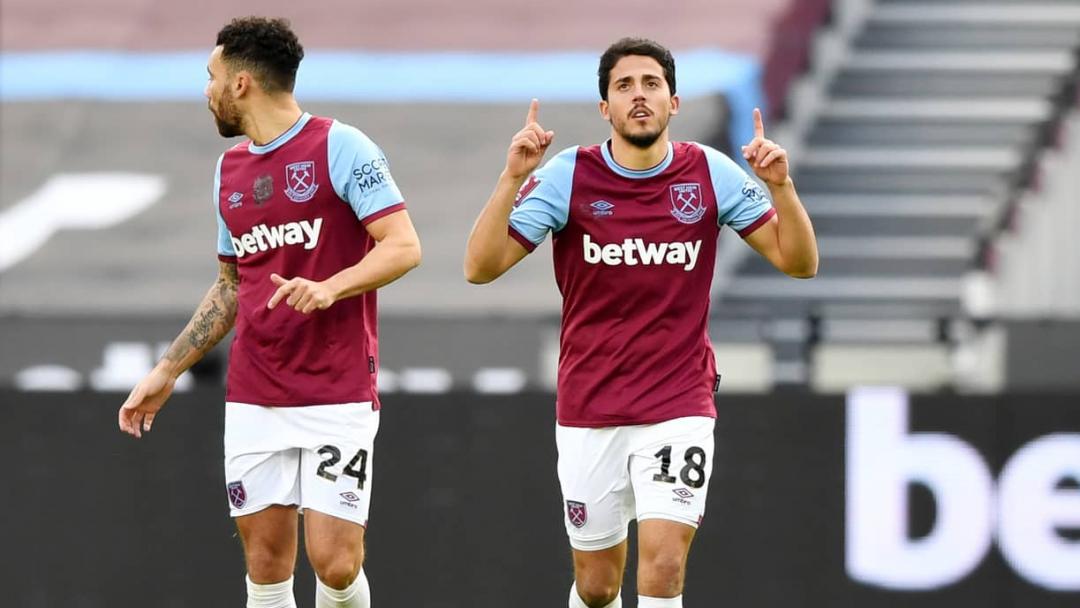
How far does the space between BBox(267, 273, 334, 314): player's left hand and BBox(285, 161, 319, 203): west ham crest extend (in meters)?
0.50

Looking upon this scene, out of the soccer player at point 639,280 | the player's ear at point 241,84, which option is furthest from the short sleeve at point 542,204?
the player's ear at point 241,84

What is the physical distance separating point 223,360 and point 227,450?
3196mm

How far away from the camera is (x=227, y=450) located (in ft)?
20.6

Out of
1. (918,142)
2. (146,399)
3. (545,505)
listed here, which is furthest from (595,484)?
(918,142)

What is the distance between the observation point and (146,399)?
6.28 metres

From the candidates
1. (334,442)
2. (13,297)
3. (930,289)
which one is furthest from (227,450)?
(930,289)

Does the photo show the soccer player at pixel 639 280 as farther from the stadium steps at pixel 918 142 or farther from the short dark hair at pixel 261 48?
the stadium steps at pixel 918 142

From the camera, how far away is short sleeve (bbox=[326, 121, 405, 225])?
238 inches

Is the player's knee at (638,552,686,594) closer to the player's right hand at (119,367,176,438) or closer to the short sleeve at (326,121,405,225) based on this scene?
the short sleeve at (326,121,405,225)

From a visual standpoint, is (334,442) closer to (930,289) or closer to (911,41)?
(930,289)

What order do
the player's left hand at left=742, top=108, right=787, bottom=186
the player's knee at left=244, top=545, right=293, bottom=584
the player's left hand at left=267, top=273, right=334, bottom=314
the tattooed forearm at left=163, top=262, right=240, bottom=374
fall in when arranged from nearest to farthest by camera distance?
1. the player's left hand at left=267, top=273, right=334, bottom=314
2. the player's left hand at left=742, top=108, right=787, bottom=186
3. the player's knee at left=244, top=545, right=293, bottom=584
4. the tattooed forearm at left=163, top=262, right=240, bottom=374

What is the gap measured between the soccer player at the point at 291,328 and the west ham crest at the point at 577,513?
662 mm

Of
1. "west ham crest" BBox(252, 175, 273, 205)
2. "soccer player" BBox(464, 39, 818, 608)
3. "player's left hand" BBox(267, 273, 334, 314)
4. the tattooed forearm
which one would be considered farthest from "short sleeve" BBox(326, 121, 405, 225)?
the tattooed forearm

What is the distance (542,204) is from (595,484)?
91cm
